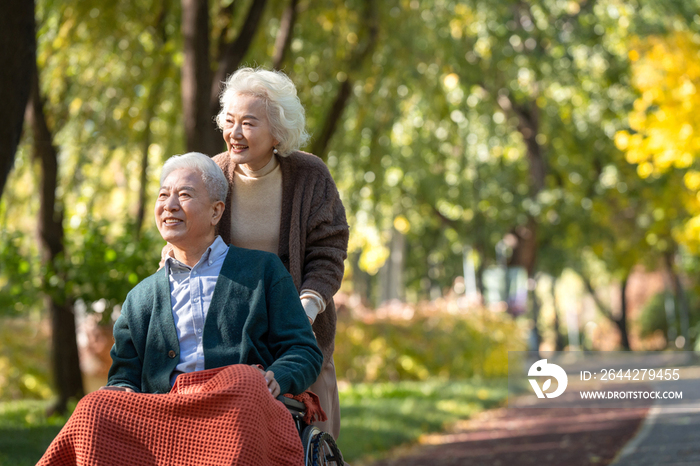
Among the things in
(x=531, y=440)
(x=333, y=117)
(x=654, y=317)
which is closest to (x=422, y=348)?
(x=531, y=440)

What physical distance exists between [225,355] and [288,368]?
0.22 m

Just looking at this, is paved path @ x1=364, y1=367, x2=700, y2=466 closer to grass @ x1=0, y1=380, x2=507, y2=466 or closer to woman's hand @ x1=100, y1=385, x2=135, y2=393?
grass @ x1=0, y1=380, x2=507, y2=466

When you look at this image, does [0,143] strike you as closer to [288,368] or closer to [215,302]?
[215,302]

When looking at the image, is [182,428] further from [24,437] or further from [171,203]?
[24,437]

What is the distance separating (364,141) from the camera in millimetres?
10930

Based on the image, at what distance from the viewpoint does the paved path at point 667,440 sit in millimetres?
7480

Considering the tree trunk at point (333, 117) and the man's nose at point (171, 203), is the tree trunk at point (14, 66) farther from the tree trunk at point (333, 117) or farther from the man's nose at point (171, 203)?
the tree trunk at point (333, 117)

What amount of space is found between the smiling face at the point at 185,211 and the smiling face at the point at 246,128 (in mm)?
382

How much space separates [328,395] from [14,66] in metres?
2.90

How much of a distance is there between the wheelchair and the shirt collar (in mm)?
562

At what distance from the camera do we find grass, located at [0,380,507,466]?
7.16m

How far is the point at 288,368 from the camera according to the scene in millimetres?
2699

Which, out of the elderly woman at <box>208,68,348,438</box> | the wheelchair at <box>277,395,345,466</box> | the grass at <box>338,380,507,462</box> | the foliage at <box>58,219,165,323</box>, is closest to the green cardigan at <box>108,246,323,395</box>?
the wheelchair at <box>277,395,345,466</box>

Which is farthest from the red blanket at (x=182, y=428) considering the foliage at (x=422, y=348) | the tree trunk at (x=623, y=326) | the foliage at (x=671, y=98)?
the tree trunk at (x=623, y=326)
